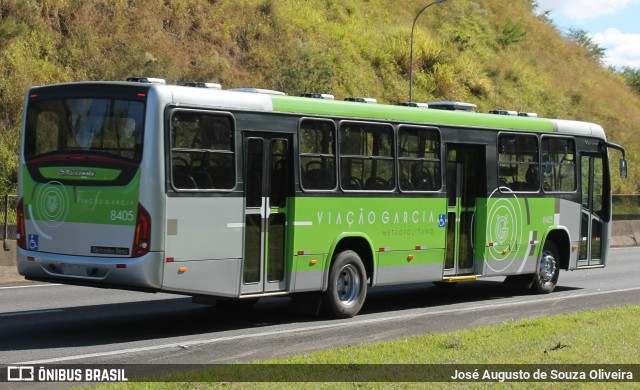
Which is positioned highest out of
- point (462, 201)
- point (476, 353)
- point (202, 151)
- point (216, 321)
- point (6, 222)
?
point (202, 151)

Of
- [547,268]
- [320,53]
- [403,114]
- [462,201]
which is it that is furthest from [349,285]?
[320,53]

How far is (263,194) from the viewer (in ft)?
45.6

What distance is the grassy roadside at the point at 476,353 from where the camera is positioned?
30.5 ft

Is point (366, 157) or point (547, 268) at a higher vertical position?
point (366, 157)

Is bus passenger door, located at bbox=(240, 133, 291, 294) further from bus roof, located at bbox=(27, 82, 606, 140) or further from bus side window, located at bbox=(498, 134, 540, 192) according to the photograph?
bus side window, located at bbox=(498, 134, 540, 192)

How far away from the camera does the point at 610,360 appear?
10609 mm

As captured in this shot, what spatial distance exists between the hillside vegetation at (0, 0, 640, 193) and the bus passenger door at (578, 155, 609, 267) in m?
14.5

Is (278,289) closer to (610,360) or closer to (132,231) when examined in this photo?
(132,231)

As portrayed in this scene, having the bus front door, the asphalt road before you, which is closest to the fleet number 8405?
the asphalt road

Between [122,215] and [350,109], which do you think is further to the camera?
[350,109]

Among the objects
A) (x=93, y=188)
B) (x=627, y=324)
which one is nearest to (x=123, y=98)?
(x=93, y=188)

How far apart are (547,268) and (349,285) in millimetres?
5663

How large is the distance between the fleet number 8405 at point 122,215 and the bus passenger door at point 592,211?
10.8 m

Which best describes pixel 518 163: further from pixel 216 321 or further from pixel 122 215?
pixel 122 215
